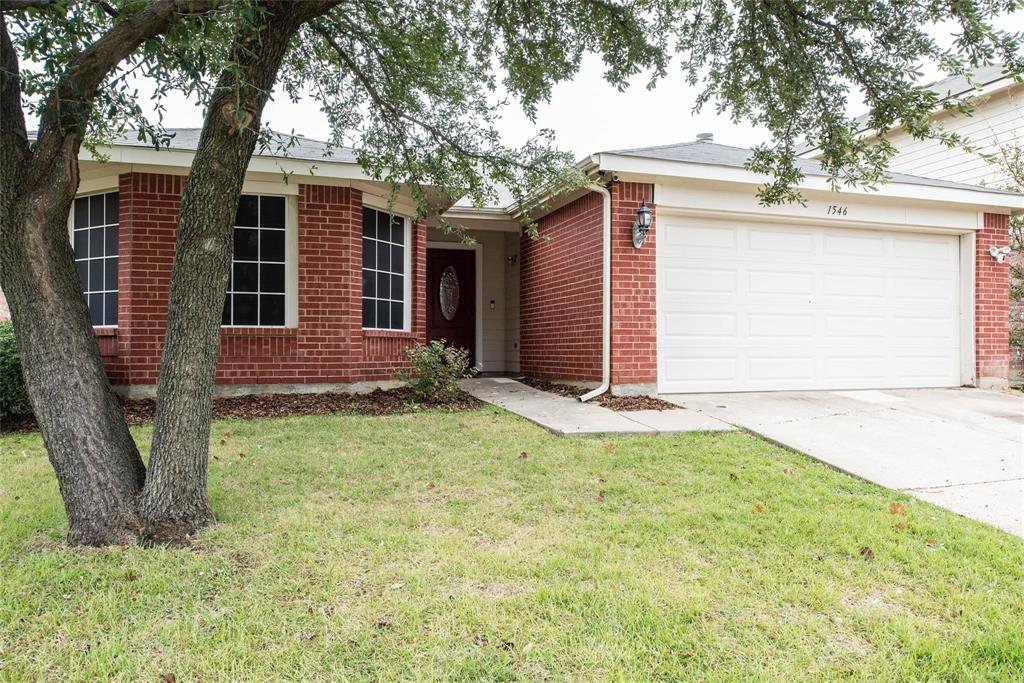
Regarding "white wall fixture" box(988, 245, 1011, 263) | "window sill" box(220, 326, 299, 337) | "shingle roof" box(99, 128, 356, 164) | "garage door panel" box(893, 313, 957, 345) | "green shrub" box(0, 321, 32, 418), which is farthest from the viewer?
"white wall fixture" box(988, 245, 1011, 263)

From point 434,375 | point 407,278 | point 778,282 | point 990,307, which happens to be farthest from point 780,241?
point 407,278

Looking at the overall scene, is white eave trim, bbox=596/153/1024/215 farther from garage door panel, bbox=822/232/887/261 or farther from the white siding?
the white siding

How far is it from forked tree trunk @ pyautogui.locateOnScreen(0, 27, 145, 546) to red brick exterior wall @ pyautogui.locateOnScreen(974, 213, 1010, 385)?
1077 centimetres

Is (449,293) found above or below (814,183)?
below

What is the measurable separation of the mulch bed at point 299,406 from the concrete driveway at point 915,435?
10.4 ft

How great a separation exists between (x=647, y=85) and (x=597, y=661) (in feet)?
18.9

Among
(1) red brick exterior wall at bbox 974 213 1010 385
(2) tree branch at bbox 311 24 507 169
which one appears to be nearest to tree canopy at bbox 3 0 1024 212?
(2) tree branch at bbox 311 24 507 169

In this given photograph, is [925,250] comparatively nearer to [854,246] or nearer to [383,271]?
[854,246]

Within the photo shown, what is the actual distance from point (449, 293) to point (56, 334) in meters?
8.76

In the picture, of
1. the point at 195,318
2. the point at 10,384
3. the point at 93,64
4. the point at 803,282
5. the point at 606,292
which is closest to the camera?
the point at 93,64

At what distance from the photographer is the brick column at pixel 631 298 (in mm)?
7727

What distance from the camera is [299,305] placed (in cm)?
796

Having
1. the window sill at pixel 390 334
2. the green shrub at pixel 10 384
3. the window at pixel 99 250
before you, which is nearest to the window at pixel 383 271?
the window sill at pixel 390 334

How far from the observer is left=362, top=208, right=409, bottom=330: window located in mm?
8625
